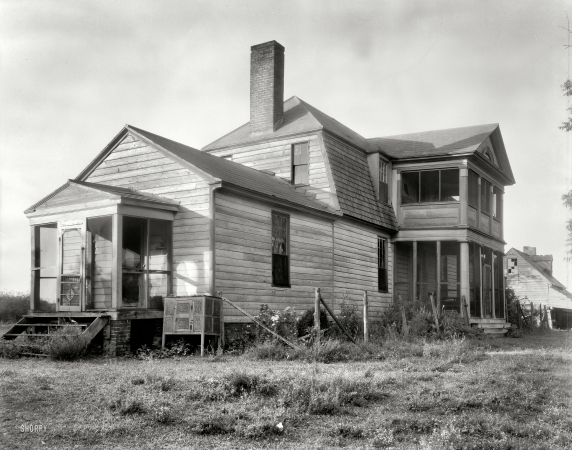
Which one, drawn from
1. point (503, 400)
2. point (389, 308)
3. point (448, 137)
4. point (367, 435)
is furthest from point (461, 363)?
point (448, 137)

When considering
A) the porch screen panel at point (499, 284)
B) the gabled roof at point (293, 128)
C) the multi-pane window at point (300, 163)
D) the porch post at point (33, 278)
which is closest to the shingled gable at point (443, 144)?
the gabled roof at point (293, 128)

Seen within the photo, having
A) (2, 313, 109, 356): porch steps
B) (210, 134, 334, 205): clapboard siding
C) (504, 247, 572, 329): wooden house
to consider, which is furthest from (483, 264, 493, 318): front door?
(504, 247, 572, 329): wooden house

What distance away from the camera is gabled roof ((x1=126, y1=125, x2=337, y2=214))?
1593cm

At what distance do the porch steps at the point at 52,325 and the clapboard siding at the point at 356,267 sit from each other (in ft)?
26.8

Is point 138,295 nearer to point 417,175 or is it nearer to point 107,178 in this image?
point 107,178

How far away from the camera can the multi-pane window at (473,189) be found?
2438cm

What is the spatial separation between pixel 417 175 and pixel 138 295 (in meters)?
13.2

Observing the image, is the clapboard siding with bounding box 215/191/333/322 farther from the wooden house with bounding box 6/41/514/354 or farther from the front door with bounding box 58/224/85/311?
the front door with bounding box 58/224/85/311

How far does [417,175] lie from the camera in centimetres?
2564

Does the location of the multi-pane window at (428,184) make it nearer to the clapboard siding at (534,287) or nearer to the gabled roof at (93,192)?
the gabled roof at (93,192)

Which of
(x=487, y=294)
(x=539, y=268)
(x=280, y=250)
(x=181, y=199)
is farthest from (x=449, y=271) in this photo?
(x=539, y=268)

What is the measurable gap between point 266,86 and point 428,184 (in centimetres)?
796

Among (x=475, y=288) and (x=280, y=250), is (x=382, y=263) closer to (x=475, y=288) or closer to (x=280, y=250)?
(x=475, y=288)

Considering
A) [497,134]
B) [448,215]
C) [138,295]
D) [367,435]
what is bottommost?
[367,435]
